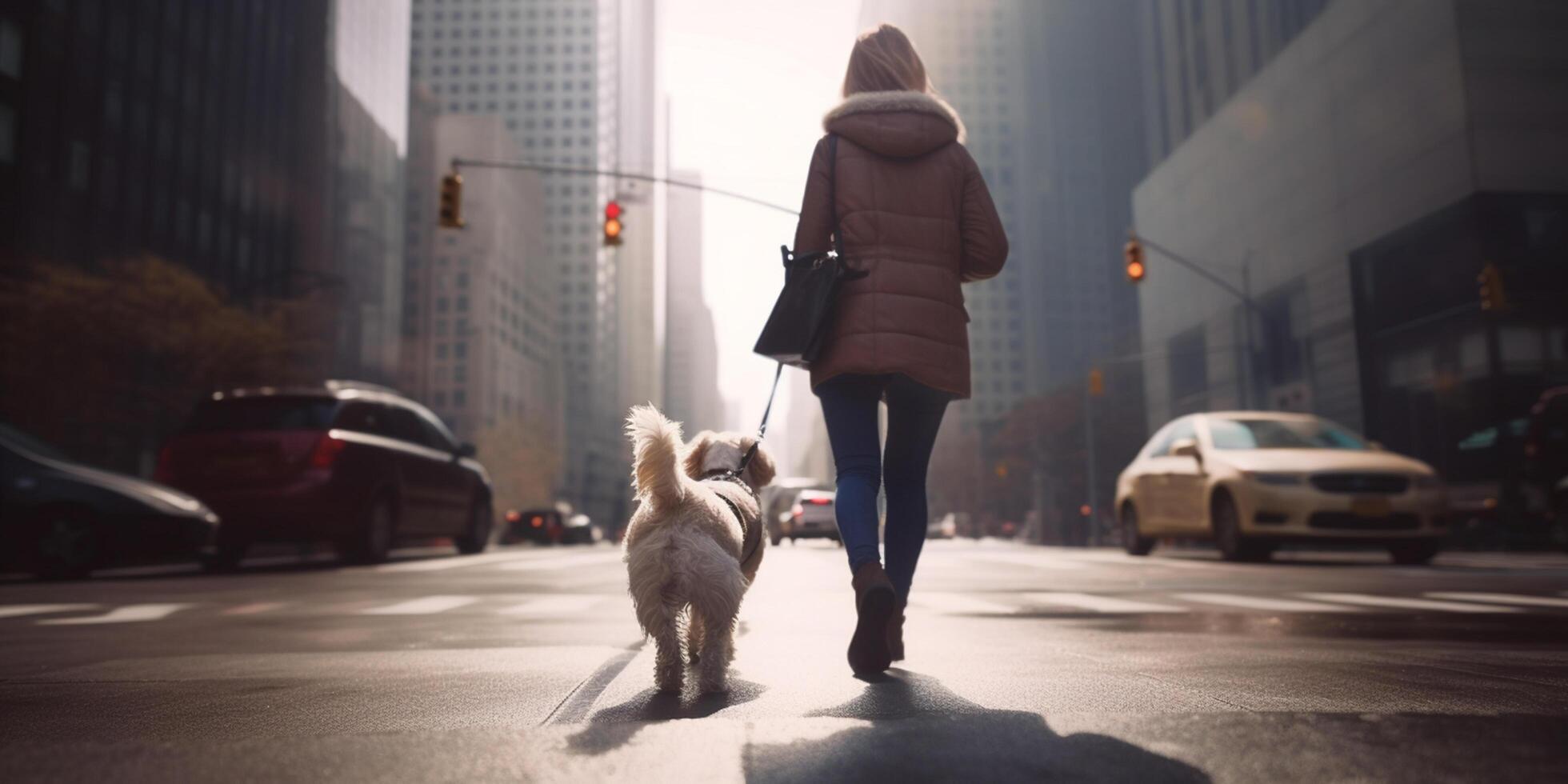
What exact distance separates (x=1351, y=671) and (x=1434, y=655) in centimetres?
73

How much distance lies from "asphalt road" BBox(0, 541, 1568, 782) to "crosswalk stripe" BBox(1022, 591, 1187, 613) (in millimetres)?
41

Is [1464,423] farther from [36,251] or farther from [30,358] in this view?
[36,251]

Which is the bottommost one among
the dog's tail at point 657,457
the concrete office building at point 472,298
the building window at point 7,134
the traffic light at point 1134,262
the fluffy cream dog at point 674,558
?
the fluffy cream dog at point 674,558

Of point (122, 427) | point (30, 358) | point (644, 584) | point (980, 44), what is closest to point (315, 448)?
point (644, 584)

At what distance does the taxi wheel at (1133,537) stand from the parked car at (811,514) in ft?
30.7

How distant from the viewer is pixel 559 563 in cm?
1349

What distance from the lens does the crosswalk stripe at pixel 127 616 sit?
253 inches

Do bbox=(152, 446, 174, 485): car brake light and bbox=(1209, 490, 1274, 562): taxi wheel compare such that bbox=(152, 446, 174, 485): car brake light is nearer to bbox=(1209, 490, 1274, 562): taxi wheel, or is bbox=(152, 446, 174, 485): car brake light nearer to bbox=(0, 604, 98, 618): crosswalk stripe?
bbox=(0, 604, 98, 618): crosswalk stripe

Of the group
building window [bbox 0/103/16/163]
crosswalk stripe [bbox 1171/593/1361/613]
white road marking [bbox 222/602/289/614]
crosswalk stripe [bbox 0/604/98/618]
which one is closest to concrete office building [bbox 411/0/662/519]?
building window [bbox 0/103/16/163]

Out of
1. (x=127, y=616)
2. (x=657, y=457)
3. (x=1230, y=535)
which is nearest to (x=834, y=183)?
(x=657, y=457)

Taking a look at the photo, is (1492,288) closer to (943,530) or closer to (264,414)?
(264,414)

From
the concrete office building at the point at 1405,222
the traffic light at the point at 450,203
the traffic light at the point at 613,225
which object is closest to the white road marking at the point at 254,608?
the traffic light at the point at 450,203

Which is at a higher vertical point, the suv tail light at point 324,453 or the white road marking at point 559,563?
the suv tail light at point 324,453

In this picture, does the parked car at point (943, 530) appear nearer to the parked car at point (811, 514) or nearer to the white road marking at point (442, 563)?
the parked car at point (811, 514)
